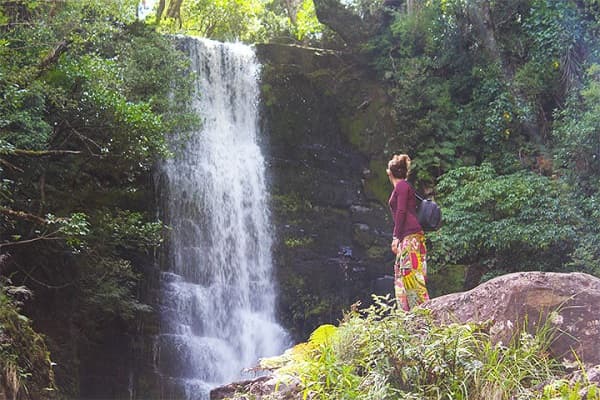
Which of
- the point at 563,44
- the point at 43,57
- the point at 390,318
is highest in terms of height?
the point at 563,44

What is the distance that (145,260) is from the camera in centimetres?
1224

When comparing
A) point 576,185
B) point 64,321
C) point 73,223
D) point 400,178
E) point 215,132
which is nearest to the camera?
point 400,178

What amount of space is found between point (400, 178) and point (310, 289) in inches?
325

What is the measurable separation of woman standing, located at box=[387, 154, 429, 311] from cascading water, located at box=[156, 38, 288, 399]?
653cm

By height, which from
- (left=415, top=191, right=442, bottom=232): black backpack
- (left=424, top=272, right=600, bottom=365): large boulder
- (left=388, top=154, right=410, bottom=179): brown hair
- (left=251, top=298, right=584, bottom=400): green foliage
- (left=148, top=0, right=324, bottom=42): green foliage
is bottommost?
(left=251, top=298, right=584, bottom=400): green foliage

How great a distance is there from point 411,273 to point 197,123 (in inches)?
270

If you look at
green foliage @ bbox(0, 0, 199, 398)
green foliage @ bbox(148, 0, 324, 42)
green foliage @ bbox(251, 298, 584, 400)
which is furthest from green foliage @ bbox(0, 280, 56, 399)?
green foliage @ bbox(148, 0, 324, 42)

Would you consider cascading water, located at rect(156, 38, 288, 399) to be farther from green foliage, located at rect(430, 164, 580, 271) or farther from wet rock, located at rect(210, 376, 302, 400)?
wet rock, located at rect(210, 376, 302, 400)

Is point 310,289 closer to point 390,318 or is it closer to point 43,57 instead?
point 43,57

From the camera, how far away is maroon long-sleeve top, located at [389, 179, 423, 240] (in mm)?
5410

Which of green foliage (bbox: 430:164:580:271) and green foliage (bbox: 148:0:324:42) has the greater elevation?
green foliage (bbox: 148:0:324:42)

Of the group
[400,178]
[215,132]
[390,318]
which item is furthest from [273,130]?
[390,318]

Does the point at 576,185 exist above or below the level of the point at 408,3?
below

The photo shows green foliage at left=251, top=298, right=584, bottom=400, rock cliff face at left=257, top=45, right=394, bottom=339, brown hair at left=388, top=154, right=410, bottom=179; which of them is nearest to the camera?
green foliage at left=251, top=298, right=584, bottom=400
